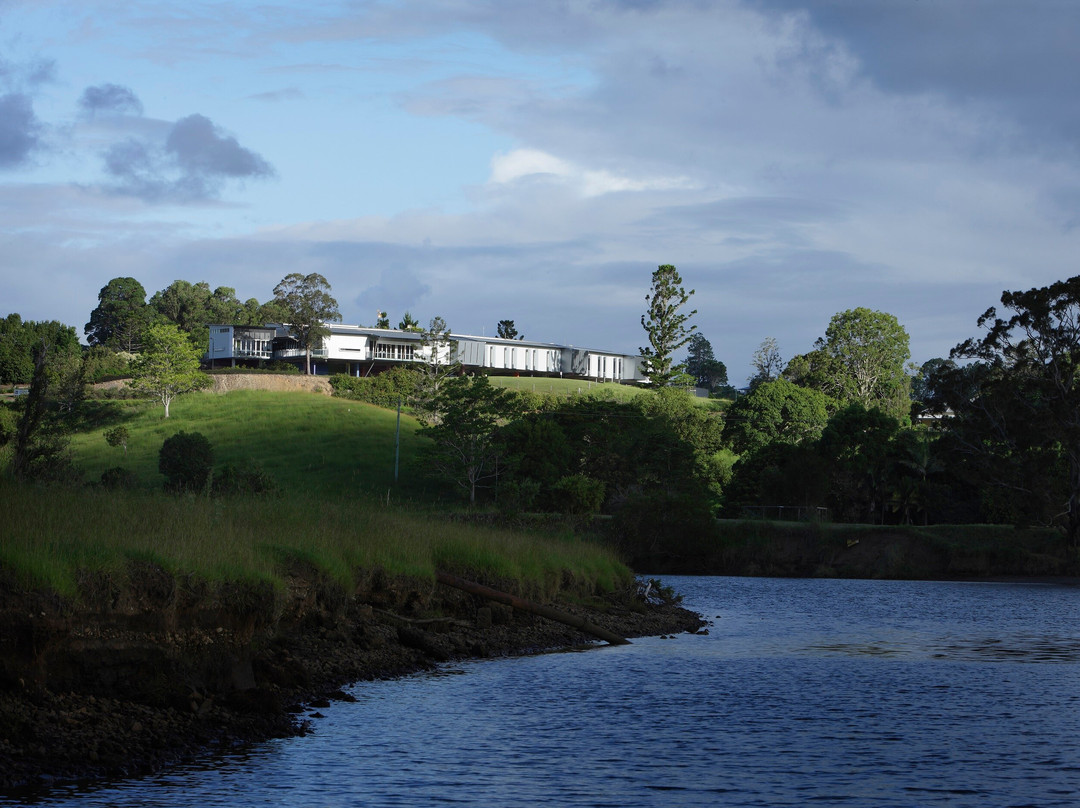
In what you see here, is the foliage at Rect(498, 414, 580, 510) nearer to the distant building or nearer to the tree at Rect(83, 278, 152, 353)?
the distant building

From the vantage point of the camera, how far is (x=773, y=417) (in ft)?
321

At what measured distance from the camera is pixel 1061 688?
Result: 21250 mm

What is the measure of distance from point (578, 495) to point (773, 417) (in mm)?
27374

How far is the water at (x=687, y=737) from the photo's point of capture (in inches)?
487

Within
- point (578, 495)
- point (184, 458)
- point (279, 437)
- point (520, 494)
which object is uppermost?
point (279, 437)

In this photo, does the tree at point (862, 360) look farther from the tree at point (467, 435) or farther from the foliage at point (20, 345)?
the foliage at point (20, 345)

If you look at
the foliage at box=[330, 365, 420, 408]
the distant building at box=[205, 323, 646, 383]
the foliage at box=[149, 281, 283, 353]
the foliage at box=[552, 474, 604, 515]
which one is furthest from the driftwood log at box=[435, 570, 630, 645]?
the foliage at box=[149, 281, 283, 353]

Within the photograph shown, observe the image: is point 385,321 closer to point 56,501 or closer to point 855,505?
point 855,505

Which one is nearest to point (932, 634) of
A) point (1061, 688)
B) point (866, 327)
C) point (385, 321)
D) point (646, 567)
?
point (1061, 688)

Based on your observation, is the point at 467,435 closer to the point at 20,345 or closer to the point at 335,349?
the point at 335,349

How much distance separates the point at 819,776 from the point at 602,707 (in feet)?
16.1

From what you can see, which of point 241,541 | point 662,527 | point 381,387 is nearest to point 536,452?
point 662,527

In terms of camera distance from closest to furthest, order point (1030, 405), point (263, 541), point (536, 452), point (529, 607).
A: point (263, 541), point (529, 607), point (1030, 405), point (536, 452)

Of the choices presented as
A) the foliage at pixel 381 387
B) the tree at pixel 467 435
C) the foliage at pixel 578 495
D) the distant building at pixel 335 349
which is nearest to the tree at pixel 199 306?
the distant building at pixel 335 349
